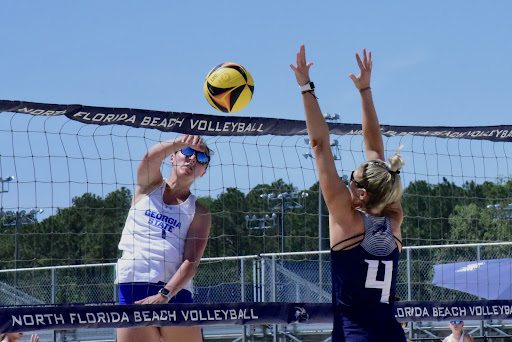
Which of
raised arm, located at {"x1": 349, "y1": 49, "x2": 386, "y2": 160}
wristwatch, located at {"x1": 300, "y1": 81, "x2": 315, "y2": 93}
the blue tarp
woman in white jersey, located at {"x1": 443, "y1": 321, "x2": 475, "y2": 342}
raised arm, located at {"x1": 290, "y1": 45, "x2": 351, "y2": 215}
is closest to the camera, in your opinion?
raised arm, located at {"x1": 290, "y1": 45, "x2": 351, "y2": 215}

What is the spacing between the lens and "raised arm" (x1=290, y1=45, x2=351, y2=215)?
139 inches

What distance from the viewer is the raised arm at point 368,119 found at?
4.13 meters

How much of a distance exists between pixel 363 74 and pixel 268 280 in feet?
24.3

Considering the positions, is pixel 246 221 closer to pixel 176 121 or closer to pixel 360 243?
pixel 176 121

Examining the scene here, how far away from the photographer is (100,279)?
12.7m

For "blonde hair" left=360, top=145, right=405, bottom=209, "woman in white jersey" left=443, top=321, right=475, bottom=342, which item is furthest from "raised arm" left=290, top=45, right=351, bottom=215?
"woman in white jersey" left=443, top=321, right=475, bottom=342

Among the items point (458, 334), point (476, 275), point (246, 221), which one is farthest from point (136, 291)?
point (476, 275)

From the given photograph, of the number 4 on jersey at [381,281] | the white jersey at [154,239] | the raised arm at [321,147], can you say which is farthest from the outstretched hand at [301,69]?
the white jersey at [154,239]

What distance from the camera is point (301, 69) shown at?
3.81 m

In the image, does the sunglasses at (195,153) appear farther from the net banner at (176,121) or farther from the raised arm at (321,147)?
the raised arm at (321,147)

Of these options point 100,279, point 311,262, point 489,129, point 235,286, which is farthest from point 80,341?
point 489,129

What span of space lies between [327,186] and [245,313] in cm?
299

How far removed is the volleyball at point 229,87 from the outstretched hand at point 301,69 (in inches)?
96.6

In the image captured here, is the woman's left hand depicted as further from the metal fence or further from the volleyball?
the metal fence
